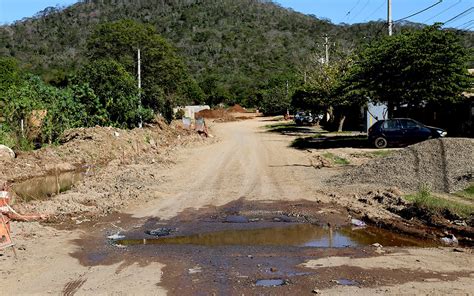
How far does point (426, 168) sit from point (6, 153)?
18798 mm

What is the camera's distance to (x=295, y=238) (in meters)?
11.9

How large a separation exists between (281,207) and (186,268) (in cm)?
595

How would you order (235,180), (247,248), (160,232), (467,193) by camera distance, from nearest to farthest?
(247,248)
(160,232)
(467,193)
(235,180)

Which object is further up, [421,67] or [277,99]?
[421,67]

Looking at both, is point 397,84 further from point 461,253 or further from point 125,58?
Result: point 125,58

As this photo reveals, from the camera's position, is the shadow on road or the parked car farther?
the parked car

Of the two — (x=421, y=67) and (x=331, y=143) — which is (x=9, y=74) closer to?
(x=331, y=143)

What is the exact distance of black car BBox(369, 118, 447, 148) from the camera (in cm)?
2827

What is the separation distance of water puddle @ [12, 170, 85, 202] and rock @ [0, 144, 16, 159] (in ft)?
9.58

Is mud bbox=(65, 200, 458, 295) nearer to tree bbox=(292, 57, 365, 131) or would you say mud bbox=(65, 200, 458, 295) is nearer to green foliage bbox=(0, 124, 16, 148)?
green foliage bbox=(0, 124, 16, 148)

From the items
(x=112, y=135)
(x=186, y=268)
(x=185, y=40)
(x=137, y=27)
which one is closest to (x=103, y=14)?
(x=185, y=40)

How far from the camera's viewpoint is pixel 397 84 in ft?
94.4

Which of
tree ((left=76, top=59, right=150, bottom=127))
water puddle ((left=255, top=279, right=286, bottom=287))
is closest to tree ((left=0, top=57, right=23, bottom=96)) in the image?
tree ((left=76, top=59, right=150, bottom=127))

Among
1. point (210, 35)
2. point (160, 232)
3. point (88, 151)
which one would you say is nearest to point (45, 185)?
point (88, 151)
